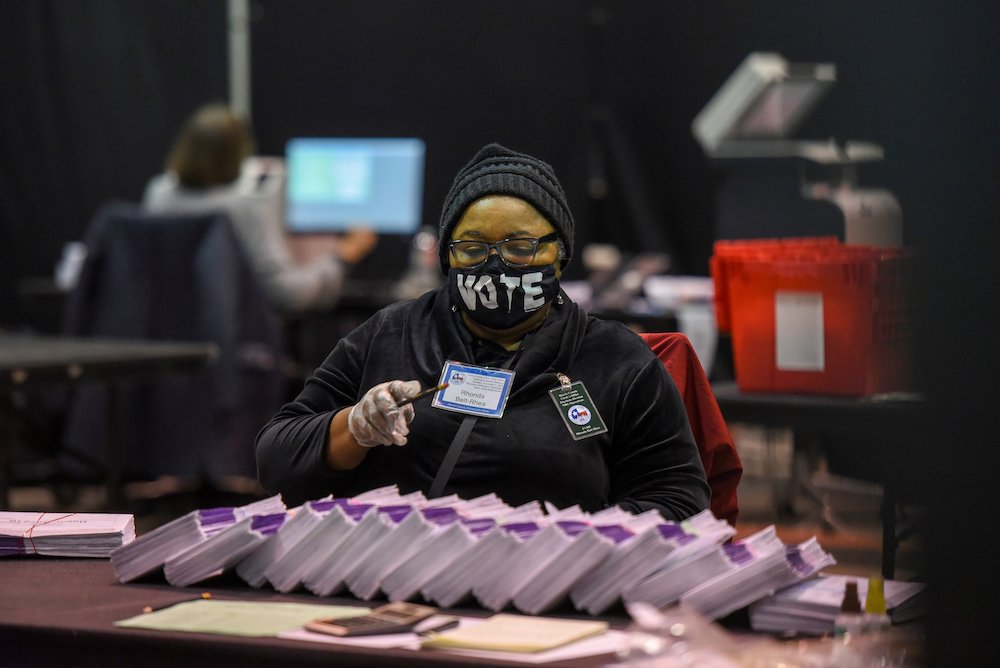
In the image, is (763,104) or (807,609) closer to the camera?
(807,609)

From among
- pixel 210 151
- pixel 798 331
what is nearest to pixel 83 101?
pixel 210 151

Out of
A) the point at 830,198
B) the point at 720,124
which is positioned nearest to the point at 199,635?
the point at 830,198

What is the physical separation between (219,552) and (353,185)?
4.76 m

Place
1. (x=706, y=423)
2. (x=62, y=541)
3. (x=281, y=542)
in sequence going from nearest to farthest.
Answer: (x=281, y=542), (x=62, y=541), (x=706, y=423)

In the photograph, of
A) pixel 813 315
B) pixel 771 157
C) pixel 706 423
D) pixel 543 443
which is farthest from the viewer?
pixel 771 157

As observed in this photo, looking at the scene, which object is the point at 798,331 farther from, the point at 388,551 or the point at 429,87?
the point at 429,87

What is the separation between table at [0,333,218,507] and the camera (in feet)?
11.3

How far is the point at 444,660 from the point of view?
132 centimetres

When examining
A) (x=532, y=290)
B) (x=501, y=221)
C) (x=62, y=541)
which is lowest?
(x=62, y=541)

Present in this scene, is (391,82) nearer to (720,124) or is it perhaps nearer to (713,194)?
(713,194)

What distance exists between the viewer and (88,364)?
360 centimetres

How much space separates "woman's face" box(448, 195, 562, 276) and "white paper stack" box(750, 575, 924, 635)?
0.78 metres

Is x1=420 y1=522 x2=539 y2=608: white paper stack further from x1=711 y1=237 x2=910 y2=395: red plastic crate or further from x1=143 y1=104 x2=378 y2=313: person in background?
x1=143 y1=104 x2=378 y2=313: person in background

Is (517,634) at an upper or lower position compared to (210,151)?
lower
